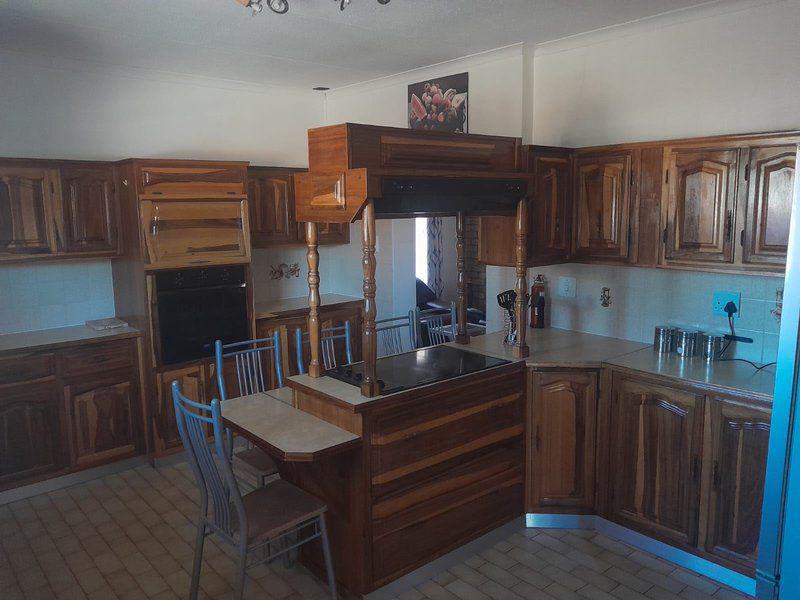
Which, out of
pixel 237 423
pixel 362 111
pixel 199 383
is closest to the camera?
pixel 237 423

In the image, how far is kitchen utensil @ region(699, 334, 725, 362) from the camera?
10.3 ft

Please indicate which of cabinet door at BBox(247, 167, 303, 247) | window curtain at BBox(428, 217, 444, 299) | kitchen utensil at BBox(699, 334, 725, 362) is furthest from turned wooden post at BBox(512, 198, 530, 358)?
window curtain at BBox(428, 217, 444, 299)

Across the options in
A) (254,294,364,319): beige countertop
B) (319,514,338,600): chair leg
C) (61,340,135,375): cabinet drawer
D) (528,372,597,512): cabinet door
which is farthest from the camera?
(254,294,364,319): beige countertop

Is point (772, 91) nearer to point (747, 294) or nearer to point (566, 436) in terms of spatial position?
point (747, 294)

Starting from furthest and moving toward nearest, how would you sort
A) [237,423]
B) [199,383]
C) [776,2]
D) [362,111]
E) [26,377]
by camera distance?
[362,111] < [199,383] < [26,377] < [776,2] < [237,423]

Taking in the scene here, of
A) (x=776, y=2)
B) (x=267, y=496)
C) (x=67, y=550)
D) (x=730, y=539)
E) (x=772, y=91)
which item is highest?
(x=776, y=2)

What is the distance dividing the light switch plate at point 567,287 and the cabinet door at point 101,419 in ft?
9.50

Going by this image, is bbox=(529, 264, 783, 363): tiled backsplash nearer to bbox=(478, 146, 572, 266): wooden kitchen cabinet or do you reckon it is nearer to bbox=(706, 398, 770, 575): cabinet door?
bbox=(478, 146, 572, 266): wooden kitchen cabinet

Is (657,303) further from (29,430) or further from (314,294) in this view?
(29,430)

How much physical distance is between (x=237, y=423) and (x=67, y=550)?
1.37 m

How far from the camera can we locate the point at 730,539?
2760mm

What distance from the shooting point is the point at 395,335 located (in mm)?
5180

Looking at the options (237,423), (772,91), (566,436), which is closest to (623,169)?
(772,91)

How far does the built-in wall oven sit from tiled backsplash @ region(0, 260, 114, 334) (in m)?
0.70
